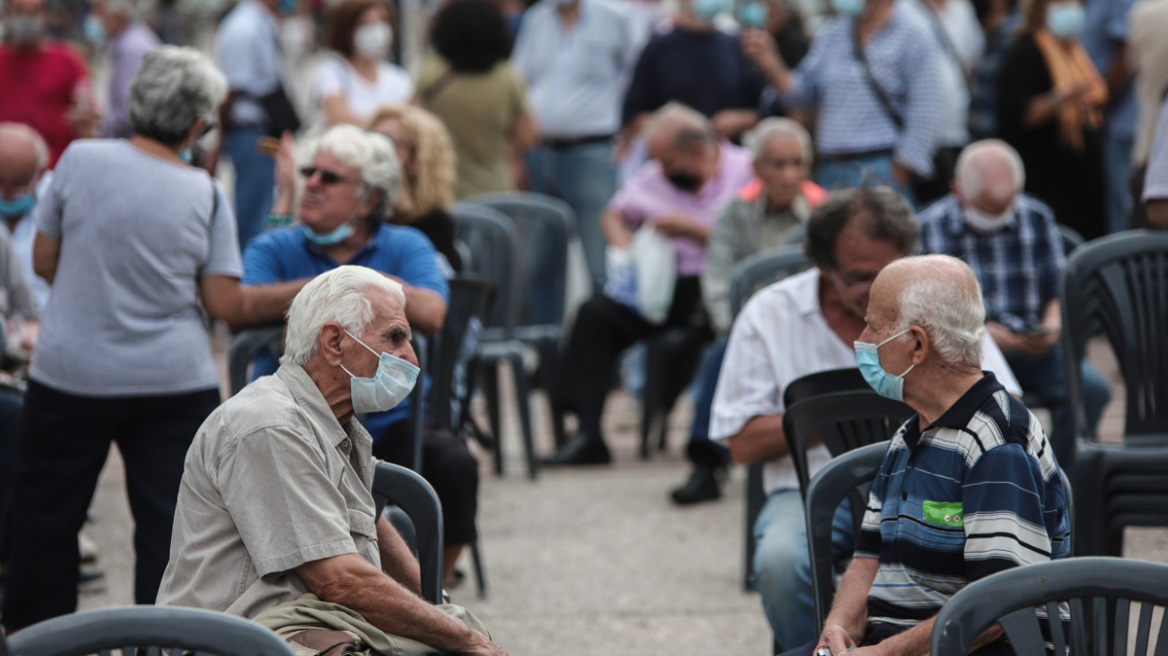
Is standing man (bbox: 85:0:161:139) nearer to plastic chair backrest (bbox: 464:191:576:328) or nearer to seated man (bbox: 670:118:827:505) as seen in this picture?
plastic chair backrest (bbox: 464:191:576:328)

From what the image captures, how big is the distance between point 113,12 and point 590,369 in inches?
190

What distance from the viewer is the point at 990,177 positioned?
537 centimetres

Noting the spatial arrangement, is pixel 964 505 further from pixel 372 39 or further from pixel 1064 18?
pixel 1064 18

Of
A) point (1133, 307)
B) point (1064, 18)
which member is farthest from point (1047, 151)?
point (1133, 307)

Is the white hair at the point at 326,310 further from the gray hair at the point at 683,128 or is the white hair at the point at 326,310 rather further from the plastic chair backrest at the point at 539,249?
the plastic chair backrest at the point at 539,249

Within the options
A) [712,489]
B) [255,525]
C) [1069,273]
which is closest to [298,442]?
[255,525]

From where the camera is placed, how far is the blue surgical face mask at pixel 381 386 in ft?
9.40

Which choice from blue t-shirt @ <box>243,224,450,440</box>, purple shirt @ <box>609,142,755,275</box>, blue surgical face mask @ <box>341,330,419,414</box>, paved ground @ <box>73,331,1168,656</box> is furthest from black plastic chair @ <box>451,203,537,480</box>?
blue surgical face mask @ <box>341,330,419,414</box>

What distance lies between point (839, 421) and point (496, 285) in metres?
3.30

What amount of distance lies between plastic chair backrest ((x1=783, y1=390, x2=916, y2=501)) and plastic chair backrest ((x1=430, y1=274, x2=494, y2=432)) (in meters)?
1.57

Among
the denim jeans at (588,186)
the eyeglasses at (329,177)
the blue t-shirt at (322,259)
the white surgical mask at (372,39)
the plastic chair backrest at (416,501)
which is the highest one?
the white surgical mask at (372,39)

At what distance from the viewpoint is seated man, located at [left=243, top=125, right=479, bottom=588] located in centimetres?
437

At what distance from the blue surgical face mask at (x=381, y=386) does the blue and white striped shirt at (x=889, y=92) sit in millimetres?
4869

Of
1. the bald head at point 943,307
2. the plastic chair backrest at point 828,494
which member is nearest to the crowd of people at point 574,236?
the bald head at point 943,307
